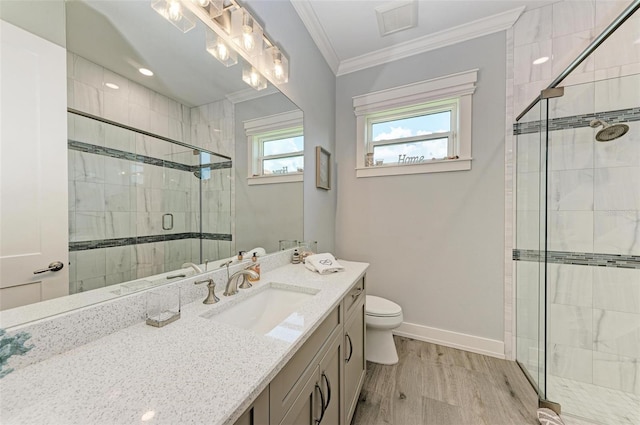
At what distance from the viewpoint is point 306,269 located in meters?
1.51

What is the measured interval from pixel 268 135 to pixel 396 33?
1.55 m

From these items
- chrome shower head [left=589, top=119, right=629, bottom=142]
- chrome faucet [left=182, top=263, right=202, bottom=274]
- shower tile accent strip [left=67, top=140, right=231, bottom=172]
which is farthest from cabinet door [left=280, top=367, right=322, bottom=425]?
chrome shower head [left=589, top=119, right=629, bottom=142]

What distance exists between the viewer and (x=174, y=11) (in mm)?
923

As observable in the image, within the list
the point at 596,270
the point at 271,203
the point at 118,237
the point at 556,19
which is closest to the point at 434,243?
the point at 596,270

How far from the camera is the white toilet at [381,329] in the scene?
1.77m

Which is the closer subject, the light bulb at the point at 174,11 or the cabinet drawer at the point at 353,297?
the light bulb at the point at 174,11

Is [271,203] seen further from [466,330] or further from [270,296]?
[466,330]

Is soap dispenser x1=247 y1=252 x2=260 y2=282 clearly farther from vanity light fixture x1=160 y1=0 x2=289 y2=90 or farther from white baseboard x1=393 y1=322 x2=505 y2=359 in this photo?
white baseboard x1=393 y1=322 x2=505 y2=359

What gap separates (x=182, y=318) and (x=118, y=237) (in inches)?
13.1

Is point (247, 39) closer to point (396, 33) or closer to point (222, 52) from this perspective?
point (222, 52)

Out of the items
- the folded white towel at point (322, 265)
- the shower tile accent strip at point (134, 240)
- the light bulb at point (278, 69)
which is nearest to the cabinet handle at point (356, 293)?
the folded white towel at point (322, 265)

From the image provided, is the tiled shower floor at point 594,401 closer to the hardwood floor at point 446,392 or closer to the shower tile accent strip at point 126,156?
the hardwood floor at point 446,392

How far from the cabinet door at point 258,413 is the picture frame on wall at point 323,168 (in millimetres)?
1617

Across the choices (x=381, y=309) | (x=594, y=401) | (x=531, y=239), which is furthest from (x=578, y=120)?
(x=381, y=309)
